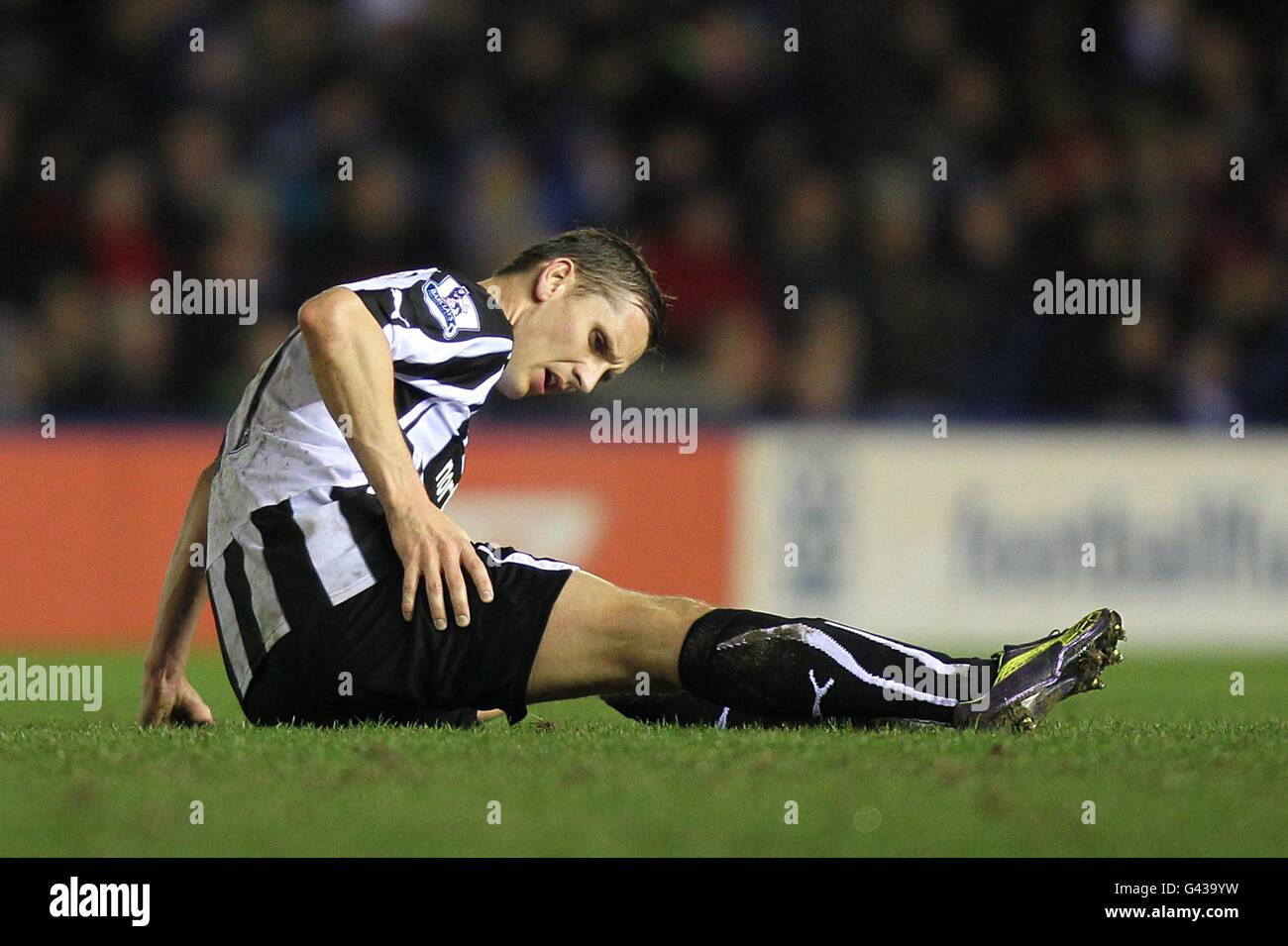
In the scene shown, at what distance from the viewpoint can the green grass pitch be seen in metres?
3.18

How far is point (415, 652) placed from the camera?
428cm

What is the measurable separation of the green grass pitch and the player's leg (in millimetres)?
99

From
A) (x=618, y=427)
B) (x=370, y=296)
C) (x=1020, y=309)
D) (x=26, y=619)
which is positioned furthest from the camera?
(x=1020, y=309)

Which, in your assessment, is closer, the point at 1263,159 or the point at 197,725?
the point at 197,725

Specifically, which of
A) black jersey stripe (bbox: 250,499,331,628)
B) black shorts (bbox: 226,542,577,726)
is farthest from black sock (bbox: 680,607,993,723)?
black jersey stripe (bbox: 250,499,331,628)

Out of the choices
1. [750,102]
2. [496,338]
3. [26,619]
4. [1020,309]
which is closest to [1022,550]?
[1020,309]

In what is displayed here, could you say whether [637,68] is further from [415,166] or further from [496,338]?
[496,338]

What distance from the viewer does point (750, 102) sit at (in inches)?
460

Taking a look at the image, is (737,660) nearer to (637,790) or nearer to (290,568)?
(637,790)

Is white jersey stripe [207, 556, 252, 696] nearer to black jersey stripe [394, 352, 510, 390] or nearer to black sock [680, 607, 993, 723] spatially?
black jersey stripe [394, 352, 510, 390]

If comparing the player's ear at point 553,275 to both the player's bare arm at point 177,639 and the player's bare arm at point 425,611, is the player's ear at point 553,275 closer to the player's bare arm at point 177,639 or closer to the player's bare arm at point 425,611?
the player's bare arm at point 425,611

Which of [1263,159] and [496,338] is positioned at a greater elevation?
[1263,159]

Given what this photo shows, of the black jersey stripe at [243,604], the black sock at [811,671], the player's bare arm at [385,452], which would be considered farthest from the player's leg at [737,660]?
the black jersey stripe at [243,604]

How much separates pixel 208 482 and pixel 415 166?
625cm
